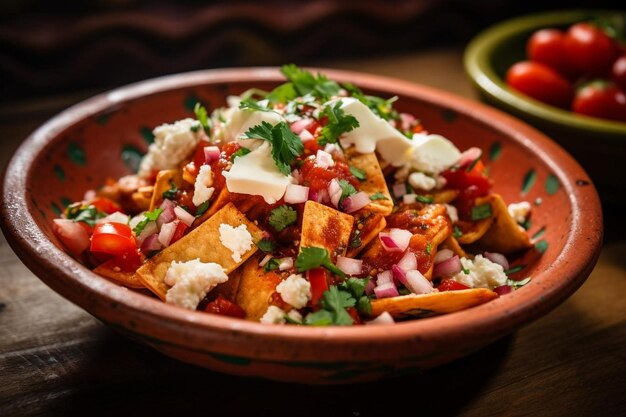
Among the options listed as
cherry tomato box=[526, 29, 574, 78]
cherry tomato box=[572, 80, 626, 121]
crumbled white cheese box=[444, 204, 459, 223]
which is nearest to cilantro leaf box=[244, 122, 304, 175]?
crumbled white cheese box=[444, 204, 459, 223]

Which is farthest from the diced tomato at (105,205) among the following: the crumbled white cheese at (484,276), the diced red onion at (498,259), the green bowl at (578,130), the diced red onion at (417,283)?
the green bowl at (578,130)

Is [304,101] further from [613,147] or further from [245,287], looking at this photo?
[613,147]

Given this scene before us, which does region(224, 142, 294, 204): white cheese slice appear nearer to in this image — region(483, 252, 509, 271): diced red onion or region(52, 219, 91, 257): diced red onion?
region(52, 219, 91, 257): diced red onion

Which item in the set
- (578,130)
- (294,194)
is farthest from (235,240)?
(578,130)

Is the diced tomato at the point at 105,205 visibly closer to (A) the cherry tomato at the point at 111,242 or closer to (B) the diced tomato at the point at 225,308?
(A) the cherry tomato at the point at 111,242

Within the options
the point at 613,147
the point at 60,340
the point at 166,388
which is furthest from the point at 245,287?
the point at 613,147
